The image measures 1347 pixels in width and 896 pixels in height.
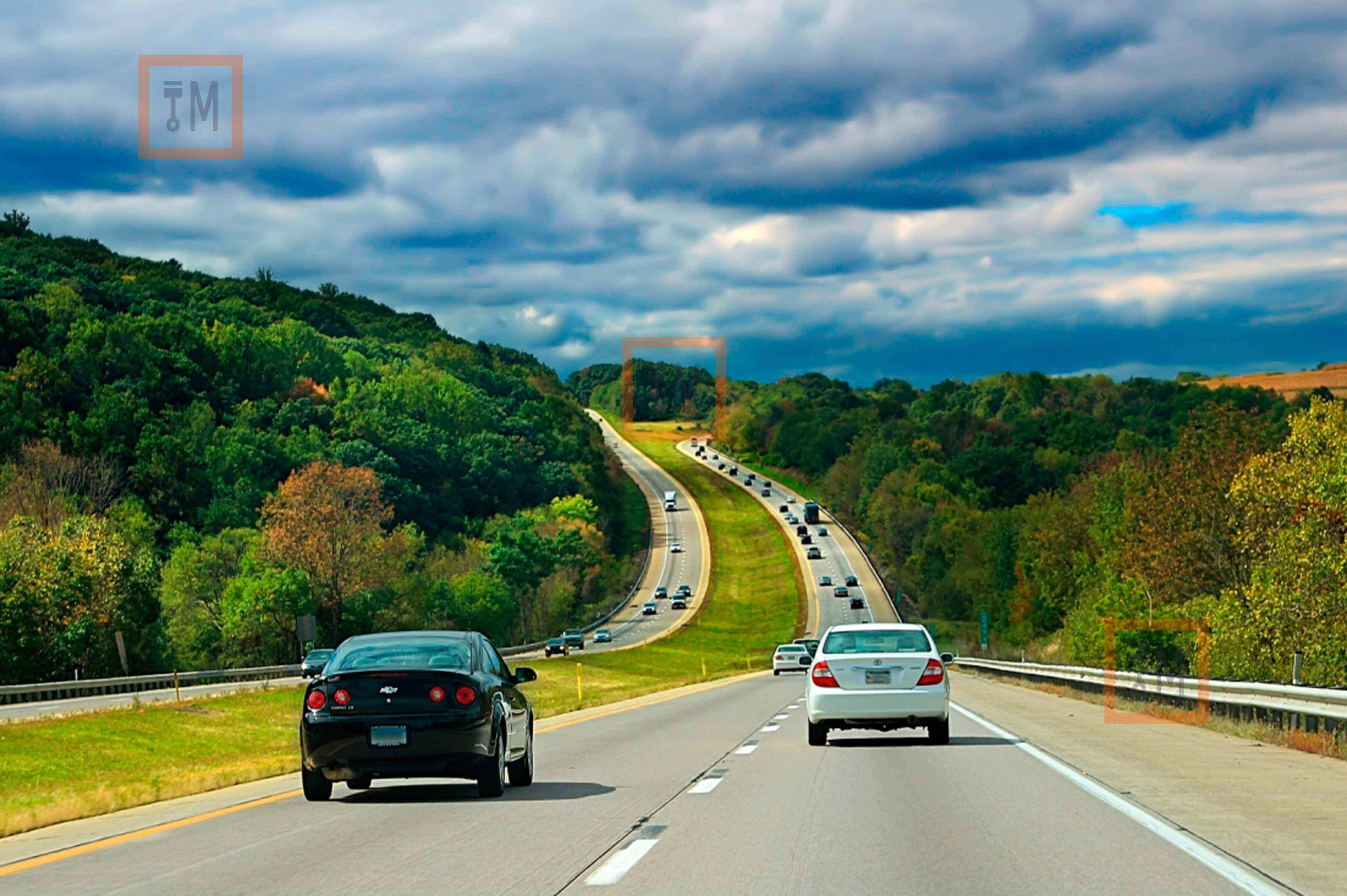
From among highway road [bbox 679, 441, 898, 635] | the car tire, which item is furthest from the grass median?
highway road [bbox 679, 441, 898, 635]

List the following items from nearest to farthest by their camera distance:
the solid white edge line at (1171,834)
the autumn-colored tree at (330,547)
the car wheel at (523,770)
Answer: the solid white edge line at (1171,834), the car wheel at (523,770), the autumn-colored tree at (330,547)

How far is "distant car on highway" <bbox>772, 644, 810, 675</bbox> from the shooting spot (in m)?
64.9

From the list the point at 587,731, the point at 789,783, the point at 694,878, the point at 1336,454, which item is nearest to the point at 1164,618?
the point at 1336,454

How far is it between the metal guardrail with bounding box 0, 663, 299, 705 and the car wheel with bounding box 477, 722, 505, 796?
3854 centimetres

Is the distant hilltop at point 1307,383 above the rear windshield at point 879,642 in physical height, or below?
above

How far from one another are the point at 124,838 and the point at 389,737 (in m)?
2.52

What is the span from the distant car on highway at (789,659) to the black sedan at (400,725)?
50603mm

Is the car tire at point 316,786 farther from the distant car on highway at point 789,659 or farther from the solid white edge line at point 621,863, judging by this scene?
the distant car on highway at point 789,659

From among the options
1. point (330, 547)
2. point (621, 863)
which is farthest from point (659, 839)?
point (330, 547)

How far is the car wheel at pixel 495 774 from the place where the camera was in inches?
563

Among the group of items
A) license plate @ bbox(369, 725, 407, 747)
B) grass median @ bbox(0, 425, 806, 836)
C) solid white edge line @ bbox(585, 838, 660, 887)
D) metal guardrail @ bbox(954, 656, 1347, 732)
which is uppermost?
license plate @ bbox(369, 725, 407, 747)

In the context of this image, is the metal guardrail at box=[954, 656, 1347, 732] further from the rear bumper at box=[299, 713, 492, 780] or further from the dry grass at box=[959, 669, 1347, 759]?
the rear bumper at box=[299, 713, 492, 780]

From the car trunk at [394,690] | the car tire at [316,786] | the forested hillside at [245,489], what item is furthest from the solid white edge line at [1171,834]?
the forested hillside at [245,489]

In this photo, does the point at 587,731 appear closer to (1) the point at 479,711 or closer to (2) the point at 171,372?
(1) the point at 479,711
